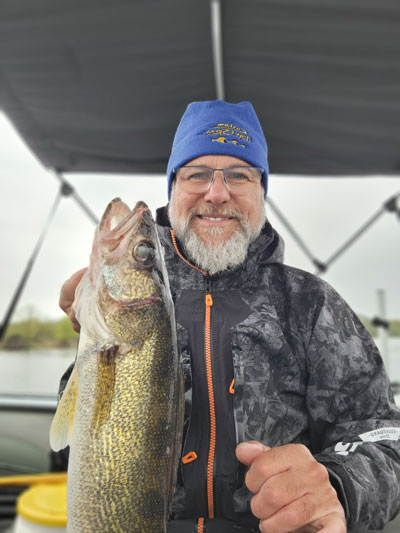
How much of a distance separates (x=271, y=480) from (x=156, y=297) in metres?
0.60

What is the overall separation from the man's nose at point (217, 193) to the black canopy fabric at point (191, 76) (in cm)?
113

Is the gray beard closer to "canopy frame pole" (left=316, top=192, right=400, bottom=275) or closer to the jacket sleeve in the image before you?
the jacket sleeve

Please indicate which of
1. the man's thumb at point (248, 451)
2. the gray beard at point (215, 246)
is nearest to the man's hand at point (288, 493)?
the man's thumb at point (248, 451)

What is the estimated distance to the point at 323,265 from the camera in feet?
13.5

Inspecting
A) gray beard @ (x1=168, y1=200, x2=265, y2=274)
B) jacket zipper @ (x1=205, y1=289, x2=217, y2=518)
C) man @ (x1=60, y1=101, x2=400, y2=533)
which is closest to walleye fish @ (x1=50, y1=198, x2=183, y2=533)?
man @ (x1=60, y1=101, x2=400, y2=533)

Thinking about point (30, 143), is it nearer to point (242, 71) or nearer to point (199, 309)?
point (242, 71)

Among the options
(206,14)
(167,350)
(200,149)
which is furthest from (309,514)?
(206,14)

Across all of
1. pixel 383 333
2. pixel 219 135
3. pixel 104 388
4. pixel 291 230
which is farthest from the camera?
pixel 291 230

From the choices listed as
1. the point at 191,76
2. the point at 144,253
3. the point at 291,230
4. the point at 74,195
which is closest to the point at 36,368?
the point at 74,195

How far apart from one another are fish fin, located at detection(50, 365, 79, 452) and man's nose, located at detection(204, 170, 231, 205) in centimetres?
95

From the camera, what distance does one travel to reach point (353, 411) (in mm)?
1656

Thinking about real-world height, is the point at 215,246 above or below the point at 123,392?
above

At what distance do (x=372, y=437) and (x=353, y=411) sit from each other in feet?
0.42

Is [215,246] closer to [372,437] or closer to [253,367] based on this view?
[253,367]
